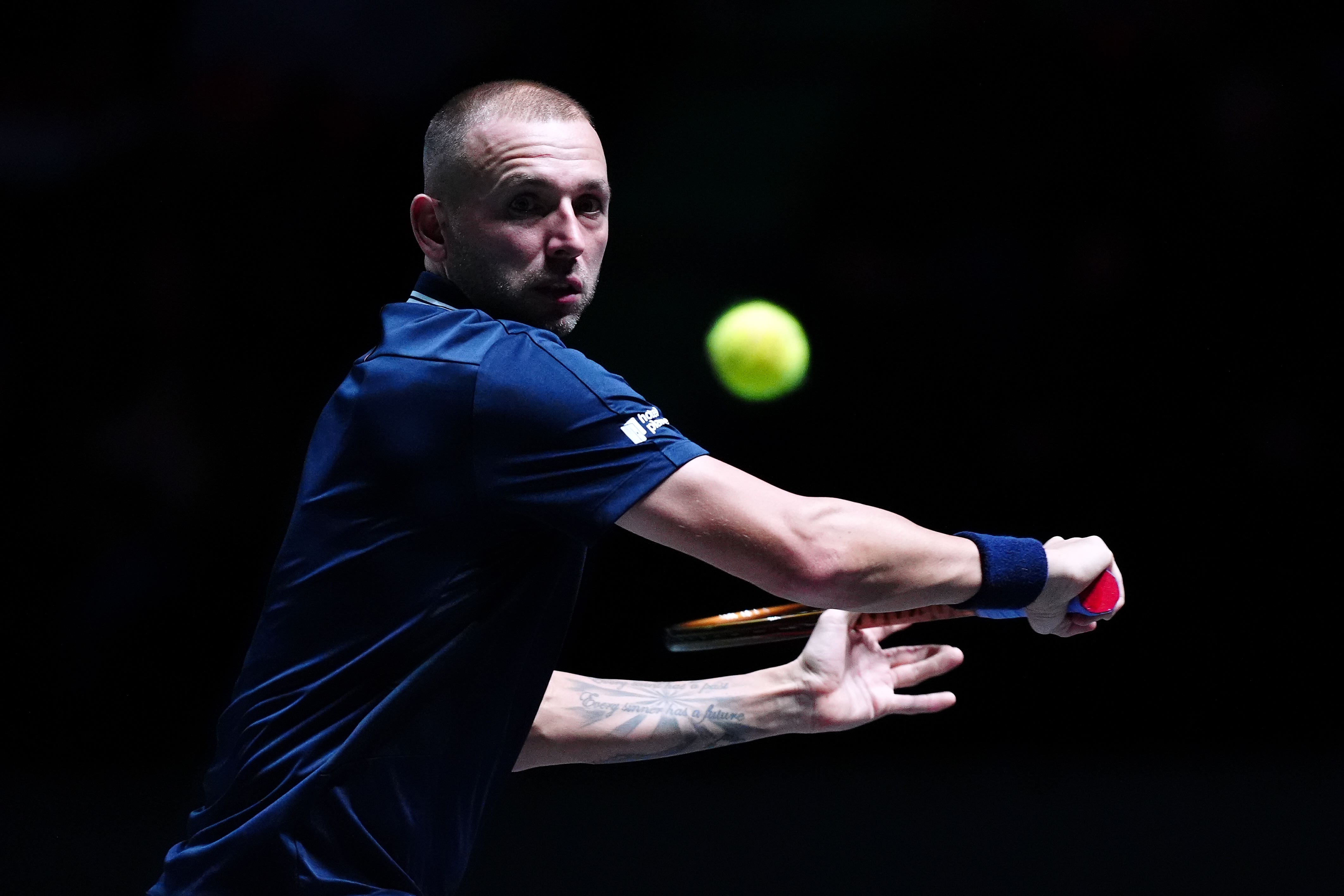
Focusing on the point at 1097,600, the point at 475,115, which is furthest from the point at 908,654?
the point at 475,115

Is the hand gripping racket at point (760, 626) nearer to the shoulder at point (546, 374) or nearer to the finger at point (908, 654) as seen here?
→ the finger at point (908, 654)

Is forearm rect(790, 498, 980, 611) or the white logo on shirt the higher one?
the white logo on shirt

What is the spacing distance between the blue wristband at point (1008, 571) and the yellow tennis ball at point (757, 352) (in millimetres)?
2502

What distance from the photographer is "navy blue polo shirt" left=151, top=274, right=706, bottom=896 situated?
1632 millimetres

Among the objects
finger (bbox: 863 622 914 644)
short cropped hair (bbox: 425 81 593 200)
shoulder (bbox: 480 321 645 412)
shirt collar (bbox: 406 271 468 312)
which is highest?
short cropped hair (bbox: 425 81 593 200)

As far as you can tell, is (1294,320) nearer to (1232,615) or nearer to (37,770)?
(1232,615)

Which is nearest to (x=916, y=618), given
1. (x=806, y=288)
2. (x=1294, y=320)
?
(x=806, y=288)

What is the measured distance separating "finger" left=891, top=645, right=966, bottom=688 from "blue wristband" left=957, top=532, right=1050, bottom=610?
0.61 metres

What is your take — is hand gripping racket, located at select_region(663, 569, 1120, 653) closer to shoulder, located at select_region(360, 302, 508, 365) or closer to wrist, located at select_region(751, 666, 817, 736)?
wrist, located at select_region(751, 666, 817, 736)

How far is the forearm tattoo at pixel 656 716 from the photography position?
222cm

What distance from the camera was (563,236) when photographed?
1.91 m

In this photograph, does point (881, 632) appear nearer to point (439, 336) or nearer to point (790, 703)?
point (790, 703)

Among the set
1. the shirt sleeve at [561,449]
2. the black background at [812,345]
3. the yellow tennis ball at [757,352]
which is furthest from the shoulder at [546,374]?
the yellow tennis ball at [757,352]

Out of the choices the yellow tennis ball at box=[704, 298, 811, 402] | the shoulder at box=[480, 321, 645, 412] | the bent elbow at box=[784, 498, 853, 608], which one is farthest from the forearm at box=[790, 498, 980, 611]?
the yellow tennis ball at box=[704, 298, 811, 402]
